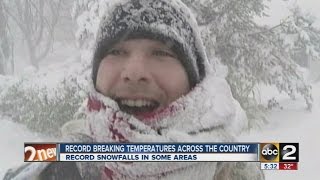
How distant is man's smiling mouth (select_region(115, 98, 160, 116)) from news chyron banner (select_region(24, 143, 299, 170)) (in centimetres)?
10

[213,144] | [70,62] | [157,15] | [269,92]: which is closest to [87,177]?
[213,144]

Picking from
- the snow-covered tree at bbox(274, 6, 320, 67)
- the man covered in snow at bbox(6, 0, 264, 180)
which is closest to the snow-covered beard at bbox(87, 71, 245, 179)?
the man covered in snow at bbox(6, 0, 264, 180)

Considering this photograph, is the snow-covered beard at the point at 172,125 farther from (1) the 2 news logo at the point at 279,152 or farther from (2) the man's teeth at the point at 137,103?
(1) the 2 news logo at the point at 279,152

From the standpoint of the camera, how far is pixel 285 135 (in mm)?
1459

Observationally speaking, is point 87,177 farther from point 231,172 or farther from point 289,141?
point 289,141

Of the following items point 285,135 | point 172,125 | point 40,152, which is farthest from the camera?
point 285,135

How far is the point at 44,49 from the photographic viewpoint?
Answer: 1703 millimetres

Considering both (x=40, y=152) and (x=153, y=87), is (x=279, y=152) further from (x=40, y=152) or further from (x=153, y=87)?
(x=40, y=152)

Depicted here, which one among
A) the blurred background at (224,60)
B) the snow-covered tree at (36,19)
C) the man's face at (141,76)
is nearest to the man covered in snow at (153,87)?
the man's face at (141,76)

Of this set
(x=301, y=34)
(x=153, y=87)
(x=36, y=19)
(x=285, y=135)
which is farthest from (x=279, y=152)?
(x=36, y=19)

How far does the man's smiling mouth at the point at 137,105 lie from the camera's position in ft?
3.28

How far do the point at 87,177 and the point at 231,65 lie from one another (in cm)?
76

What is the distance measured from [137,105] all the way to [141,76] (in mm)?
73

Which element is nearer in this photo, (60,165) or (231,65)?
(60,165)
